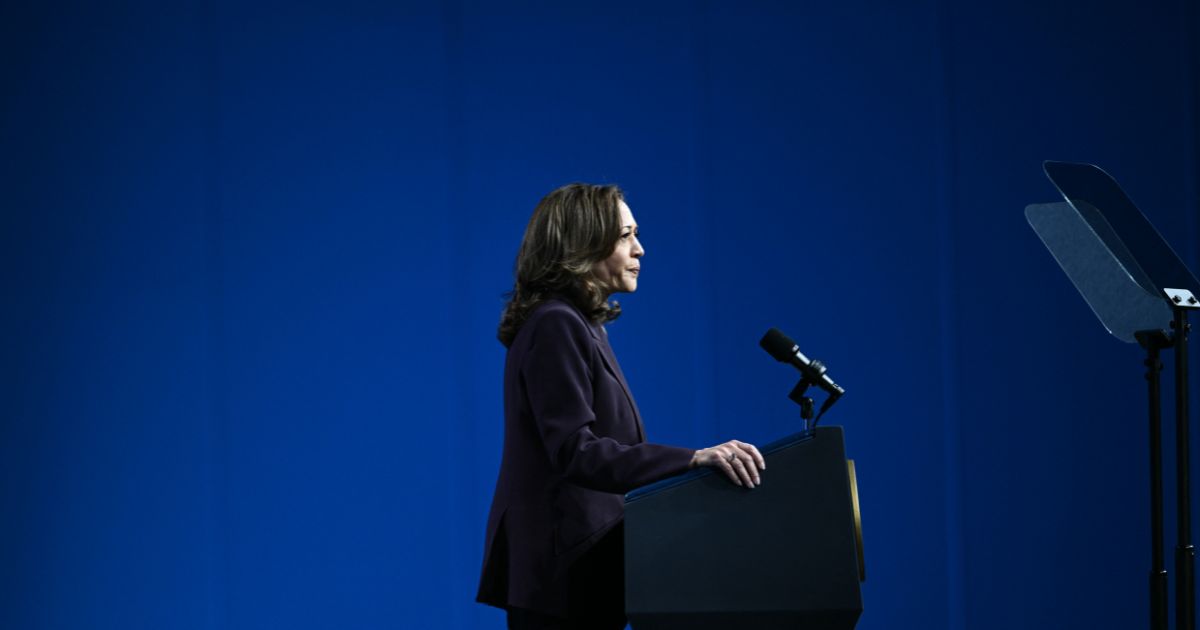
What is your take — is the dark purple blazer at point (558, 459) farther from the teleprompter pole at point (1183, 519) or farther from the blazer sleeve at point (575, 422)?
the teleprompter pole at point (1183, 519)

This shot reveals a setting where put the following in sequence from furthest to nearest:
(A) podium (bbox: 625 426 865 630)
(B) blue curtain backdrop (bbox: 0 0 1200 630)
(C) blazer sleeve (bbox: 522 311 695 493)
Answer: (B) blue curtain backdrop (bbox: 0 0 1200 630) < (C) blazer sleeve (bbox: 522 311 695 493) < (A) podium (bbox: 625 426 865 630)

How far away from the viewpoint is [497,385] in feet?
11.7

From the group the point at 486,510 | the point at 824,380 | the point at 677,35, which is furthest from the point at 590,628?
the point at 677,35

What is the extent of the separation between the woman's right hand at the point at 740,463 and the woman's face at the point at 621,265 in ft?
1.71

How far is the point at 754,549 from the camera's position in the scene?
62.9 inches

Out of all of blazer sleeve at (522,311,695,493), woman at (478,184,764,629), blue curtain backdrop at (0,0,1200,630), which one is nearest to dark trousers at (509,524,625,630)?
woman at (478,184,764,629)

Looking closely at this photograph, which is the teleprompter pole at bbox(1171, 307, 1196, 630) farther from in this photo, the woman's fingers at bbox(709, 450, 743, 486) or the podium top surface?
the woman's fingers at bbox(709, 450, 743, 486)

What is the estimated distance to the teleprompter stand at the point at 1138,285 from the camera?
2043 mm

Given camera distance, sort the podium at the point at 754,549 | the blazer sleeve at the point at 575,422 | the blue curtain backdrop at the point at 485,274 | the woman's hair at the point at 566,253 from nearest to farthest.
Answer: the podium at the point at 754,549 → the blazer sleeve at the point at 575,422 → the woman's hair at the point at 566,253 → the blue curtain backdrop at the point at 485,274

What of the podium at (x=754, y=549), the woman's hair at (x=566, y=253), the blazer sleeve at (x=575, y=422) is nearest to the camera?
the podium at (x=754, y=549)

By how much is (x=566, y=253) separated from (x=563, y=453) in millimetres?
396

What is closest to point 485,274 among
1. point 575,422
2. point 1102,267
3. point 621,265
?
point 621,265

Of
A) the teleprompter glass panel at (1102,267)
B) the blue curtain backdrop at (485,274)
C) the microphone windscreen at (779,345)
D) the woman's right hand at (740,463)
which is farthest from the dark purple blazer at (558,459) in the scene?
the blue curtain backdrop at (485,274)

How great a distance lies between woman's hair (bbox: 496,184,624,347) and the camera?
6.68ft
